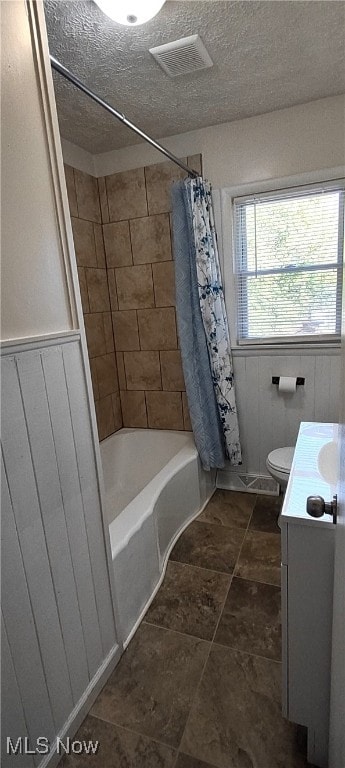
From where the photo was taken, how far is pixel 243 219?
88.5 inches

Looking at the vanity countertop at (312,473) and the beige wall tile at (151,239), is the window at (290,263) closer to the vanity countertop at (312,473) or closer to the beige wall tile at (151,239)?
the beige wall tile at (151,239)

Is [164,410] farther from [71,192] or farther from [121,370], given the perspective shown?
[71,192]

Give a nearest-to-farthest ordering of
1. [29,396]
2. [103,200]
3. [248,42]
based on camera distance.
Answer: [29,396], [248,42], [103,200]

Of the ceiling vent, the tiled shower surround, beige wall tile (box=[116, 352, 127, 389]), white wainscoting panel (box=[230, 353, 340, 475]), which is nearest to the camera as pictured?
the ceiling vent

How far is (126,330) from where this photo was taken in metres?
2.62

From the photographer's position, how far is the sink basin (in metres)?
1.08

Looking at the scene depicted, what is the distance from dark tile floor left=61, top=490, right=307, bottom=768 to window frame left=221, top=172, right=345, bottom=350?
4.07 feet

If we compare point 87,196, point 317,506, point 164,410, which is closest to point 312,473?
point 317,506

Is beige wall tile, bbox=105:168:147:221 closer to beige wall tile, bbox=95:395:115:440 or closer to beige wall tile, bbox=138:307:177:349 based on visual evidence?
beige wall tile, bbox=138:307:177:349

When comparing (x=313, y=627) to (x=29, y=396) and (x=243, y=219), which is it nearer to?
(x=29, y=396)

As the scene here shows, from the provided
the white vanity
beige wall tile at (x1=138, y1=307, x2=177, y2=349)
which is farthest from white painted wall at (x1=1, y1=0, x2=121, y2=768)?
beige wall tile at (x1=138, y1=307, x2=177, y2=349)

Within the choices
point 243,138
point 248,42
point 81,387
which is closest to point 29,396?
point 81,387

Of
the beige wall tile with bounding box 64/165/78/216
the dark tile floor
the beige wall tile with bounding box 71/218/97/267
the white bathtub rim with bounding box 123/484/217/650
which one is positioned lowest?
the dark tile floor

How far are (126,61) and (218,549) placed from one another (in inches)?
94.1
